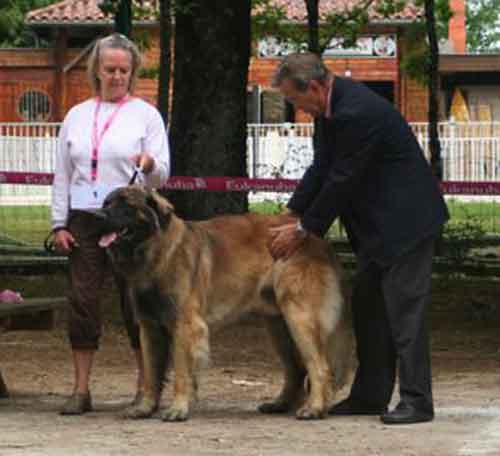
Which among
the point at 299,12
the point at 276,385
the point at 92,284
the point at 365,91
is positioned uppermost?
the point at 299,12

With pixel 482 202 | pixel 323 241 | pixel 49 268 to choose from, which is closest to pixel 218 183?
pixel 49 268

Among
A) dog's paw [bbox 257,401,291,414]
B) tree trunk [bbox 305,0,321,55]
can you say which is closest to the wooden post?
dog's paw [bbox 257,401,291,414]

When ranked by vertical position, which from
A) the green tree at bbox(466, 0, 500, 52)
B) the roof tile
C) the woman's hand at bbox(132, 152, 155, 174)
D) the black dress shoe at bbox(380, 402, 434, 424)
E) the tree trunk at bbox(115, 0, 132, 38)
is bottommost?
the black dress shoe at bbox(380, 402, 434, 424)

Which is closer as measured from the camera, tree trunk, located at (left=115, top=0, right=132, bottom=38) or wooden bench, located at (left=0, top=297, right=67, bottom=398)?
wooden bench, located at (left=0, top=297, right=67, bottom=398)

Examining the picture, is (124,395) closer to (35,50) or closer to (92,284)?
(92,284)

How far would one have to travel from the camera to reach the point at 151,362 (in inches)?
371

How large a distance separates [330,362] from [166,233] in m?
1.22

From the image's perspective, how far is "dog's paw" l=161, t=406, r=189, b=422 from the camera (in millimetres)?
9188

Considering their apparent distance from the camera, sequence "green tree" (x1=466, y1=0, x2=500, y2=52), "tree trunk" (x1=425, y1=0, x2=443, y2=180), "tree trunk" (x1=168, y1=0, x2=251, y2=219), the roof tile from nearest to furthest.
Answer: "tree trunk" (x1=168, y1=0, x2=251, y2=219), "tree trunk" (x1=425, y1=0, x2=443, y2=180), the roof tile, "green tree" (x1=466, y1=0, x2=500, y2=52)

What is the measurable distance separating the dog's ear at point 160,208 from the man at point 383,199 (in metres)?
0.62

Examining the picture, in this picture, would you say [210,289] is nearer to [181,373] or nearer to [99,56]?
[181,373]

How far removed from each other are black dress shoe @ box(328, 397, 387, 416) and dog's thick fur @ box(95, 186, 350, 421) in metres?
0.13

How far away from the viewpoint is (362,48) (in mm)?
49344

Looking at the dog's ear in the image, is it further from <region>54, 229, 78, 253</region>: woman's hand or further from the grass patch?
the grass patch
